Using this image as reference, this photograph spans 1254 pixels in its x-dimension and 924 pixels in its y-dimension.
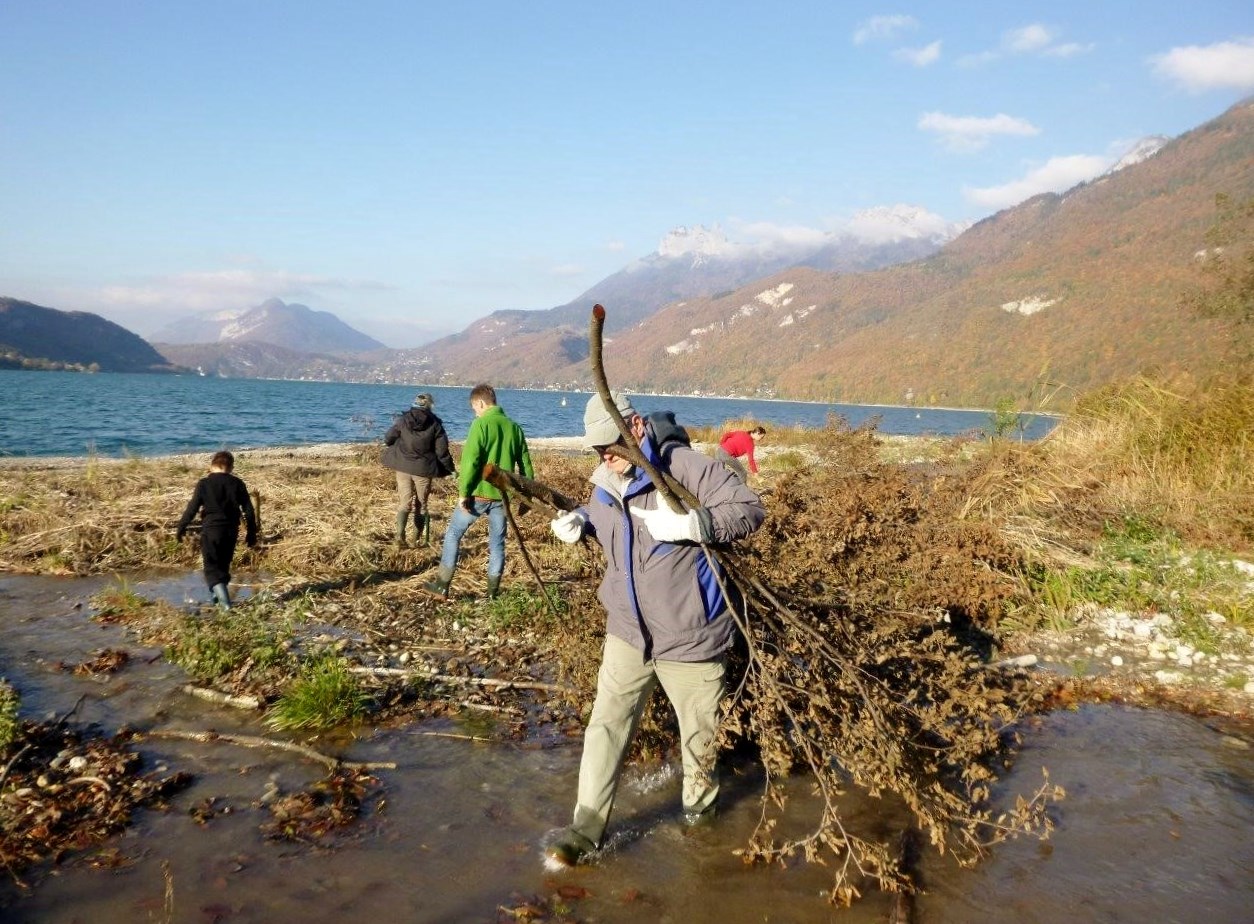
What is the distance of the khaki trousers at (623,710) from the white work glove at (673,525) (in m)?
0.74

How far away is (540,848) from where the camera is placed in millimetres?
4113

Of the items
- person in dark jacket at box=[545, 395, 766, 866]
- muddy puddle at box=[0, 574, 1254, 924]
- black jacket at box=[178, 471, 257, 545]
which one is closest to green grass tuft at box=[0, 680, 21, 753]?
muddy puddle at box=[0, 574, 1254, 924]

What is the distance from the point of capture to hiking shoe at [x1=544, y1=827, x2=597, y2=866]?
3.91m

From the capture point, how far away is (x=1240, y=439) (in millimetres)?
10438

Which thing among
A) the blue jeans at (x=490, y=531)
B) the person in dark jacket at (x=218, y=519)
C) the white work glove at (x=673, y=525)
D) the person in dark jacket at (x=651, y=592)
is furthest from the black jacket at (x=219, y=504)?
the white work glove at (x=673, y=525)

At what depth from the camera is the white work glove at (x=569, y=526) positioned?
3.92m

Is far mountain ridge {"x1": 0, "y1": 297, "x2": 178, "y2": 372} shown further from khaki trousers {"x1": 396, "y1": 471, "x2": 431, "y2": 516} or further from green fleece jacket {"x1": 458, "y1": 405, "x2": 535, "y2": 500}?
green fleece jacket {"x1": 458, "y1": 405, "x2": 535, "y2": 500}

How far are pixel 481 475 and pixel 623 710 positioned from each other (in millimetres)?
4075

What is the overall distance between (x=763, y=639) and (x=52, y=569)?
9111 mm

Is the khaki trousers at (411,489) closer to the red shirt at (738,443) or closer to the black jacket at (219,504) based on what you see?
the black jacket at (219,504)

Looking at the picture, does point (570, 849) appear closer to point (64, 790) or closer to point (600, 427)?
point (600, 427)

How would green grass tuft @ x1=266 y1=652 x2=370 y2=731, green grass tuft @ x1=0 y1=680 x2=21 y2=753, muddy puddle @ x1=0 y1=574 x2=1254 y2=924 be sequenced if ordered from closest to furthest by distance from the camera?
muddy puddle @ x1=0 y1=574 x2=1254 y2=924, green grass tuft @ x1=0 y1=680 x2=21 y2=753, green grass tuft @ x1=266 y1=652 x2=370 y2=731

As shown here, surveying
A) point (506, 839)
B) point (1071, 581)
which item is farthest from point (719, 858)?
point (1071, 581)

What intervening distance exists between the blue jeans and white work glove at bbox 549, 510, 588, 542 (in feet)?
12.8
